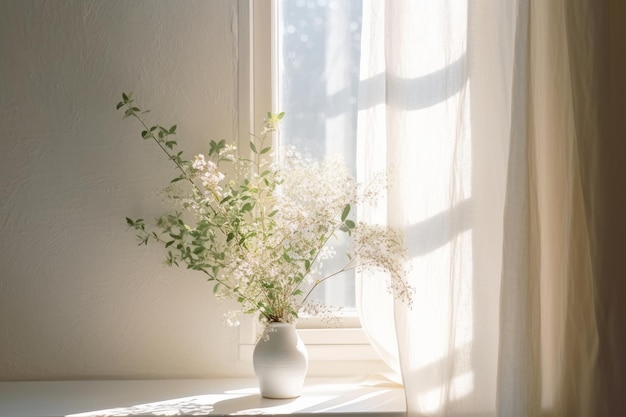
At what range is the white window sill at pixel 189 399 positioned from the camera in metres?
1.62

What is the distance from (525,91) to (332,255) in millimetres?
706

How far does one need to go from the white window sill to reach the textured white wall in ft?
0.26

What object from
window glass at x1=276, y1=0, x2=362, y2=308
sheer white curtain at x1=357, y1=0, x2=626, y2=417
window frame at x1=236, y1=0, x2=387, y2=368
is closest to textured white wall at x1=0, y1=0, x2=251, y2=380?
window frame at x1=236, y1=0, x2=387, y2=368

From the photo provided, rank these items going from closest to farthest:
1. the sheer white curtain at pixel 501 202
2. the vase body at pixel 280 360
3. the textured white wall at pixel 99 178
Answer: the sheer white curtain at pixel 501 202, the vase body at pixel 280 360, the textured white wall at pixel 99 178

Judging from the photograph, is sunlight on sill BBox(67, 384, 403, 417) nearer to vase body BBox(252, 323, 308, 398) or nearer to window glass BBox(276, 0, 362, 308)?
vase body BBox(252, 323, 308, 398)

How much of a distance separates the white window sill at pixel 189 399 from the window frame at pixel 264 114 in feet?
0.25

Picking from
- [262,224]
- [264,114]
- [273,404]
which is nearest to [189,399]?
[273,404]

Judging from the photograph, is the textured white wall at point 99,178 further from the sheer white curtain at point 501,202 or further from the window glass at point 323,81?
the sheer white curtain at point 501,202

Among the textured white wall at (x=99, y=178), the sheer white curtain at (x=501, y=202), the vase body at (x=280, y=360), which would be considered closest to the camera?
the sheer white curtain at (x=501, y=202)

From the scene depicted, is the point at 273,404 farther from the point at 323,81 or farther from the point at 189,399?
the point at 323,81

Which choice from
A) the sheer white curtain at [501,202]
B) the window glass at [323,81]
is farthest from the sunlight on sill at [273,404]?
the window glass at [323,81]

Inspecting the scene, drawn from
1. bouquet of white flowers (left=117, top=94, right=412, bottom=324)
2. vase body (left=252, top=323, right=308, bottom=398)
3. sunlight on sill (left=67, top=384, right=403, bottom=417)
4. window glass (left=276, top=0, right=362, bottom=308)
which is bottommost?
sunlight on sill (left=67, top=384, right=403, bottom=417)

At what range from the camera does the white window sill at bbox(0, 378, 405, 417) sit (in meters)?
1.62

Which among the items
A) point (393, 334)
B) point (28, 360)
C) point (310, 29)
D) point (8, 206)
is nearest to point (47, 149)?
point (8, 206)
